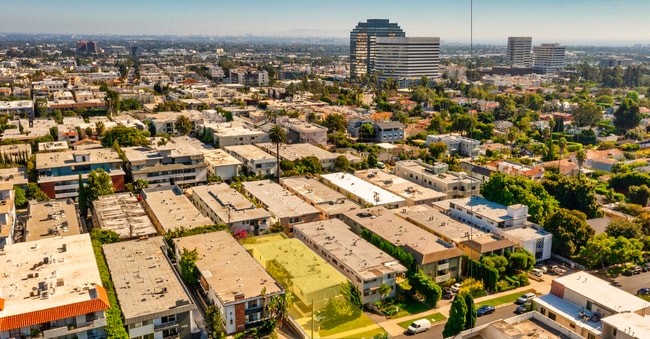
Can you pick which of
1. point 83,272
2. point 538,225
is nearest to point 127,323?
point 83,272

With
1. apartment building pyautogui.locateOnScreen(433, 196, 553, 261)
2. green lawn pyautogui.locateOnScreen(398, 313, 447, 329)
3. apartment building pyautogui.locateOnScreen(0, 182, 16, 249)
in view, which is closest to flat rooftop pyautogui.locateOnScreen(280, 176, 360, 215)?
apartment building pyautogui.locateOnScreen(433, 196, 553, 261)

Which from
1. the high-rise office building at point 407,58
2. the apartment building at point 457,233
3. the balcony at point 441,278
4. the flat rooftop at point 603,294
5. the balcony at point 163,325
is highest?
the high-rise office building at point 407,58

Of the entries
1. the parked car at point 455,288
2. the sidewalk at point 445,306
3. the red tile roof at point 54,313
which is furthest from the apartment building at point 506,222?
the red tile roof at point 54,313

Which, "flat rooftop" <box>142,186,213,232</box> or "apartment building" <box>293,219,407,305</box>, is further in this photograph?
"flat rooftop" <box>142,186,213,232</box>

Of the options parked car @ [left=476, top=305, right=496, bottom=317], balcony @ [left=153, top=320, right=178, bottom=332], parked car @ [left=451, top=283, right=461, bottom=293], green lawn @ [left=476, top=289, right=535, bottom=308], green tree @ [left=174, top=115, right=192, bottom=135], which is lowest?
green lawn @ [left=476, top=289, right=535, bottom=308]

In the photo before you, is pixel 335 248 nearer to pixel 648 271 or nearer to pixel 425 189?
pixel 425 189

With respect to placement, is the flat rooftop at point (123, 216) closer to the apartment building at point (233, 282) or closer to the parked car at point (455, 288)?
the apartment building at point (233, 282)

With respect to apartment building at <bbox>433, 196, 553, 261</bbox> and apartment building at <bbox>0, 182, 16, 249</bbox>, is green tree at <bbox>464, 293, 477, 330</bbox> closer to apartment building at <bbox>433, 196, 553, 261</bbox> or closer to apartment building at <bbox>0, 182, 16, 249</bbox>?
apartment building at <bbox>433, 196, 553, 261</bbox>
